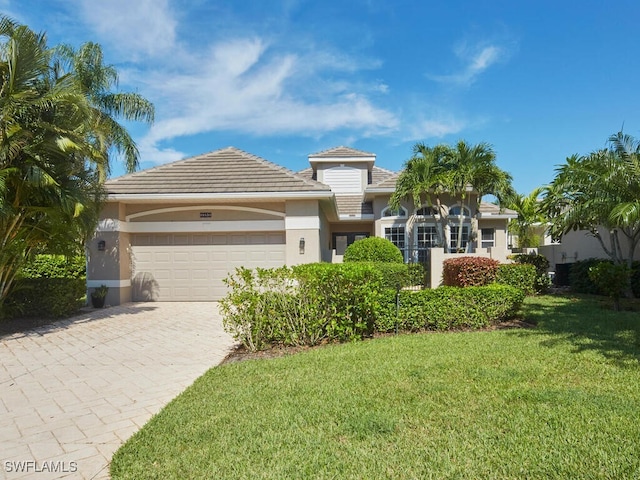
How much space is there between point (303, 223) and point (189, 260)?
13.8 ft

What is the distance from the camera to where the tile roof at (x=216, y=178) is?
12948 mm

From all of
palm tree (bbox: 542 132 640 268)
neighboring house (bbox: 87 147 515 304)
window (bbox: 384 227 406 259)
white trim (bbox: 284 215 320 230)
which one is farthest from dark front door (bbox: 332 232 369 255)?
palm tree (bbox: 542 132 640 268)

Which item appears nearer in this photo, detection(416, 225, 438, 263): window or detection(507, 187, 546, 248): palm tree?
detection(416, 225, 438, 263): window

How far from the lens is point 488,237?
19953 millimetres

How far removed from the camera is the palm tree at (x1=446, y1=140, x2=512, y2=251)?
15484mm

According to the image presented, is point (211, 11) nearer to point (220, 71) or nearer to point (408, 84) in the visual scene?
point (220, 71)

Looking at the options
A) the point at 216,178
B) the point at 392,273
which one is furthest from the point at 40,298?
the point at 392,273

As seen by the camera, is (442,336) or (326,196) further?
(326,196)

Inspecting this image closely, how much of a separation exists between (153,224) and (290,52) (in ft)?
24.7

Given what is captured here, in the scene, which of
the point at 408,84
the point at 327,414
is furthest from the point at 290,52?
the point at 327,414

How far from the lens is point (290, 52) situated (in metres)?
13.4

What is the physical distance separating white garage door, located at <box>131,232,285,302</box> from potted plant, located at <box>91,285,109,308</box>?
1.22 meters

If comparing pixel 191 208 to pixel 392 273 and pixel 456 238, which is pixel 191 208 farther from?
pixel 456 238
